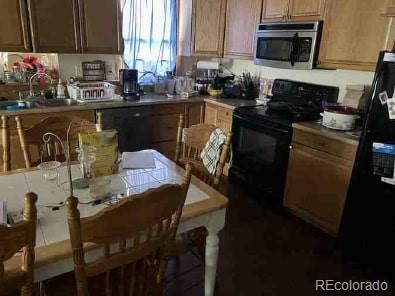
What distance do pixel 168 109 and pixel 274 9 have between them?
4.66ft

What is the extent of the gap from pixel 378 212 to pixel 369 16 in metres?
1.32

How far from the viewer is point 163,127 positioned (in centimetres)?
340

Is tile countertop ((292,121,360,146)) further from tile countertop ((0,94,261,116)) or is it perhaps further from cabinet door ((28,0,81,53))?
cabinet door ((28,0,81,53))

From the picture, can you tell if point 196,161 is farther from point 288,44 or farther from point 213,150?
point 288,44

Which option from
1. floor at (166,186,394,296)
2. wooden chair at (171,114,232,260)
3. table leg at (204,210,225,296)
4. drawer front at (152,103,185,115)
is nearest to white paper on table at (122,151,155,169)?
wooden chair at (171,114,232,260)

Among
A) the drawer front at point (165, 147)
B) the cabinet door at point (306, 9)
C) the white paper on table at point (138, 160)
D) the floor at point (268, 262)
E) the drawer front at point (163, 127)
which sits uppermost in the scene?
the cabinet door at point (306, 9)

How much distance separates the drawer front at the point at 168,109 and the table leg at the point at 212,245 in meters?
2.09

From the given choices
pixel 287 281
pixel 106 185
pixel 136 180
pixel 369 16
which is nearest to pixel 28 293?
pixel 106 185

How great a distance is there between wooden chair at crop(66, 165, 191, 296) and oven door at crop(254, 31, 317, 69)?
1984 mm

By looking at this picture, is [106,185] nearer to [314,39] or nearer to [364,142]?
[364,142]

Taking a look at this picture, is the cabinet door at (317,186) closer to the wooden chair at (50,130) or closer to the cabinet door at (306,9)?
the cabinet door at (306,9)

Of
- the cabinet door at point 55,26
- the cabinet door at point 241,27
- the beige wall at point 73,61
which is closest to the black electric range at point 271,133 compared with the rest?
the cabinet door at point 241,27

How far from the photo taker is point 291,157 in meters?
2.55

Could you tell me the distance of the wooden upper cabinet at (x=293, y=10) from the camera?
2484mm
